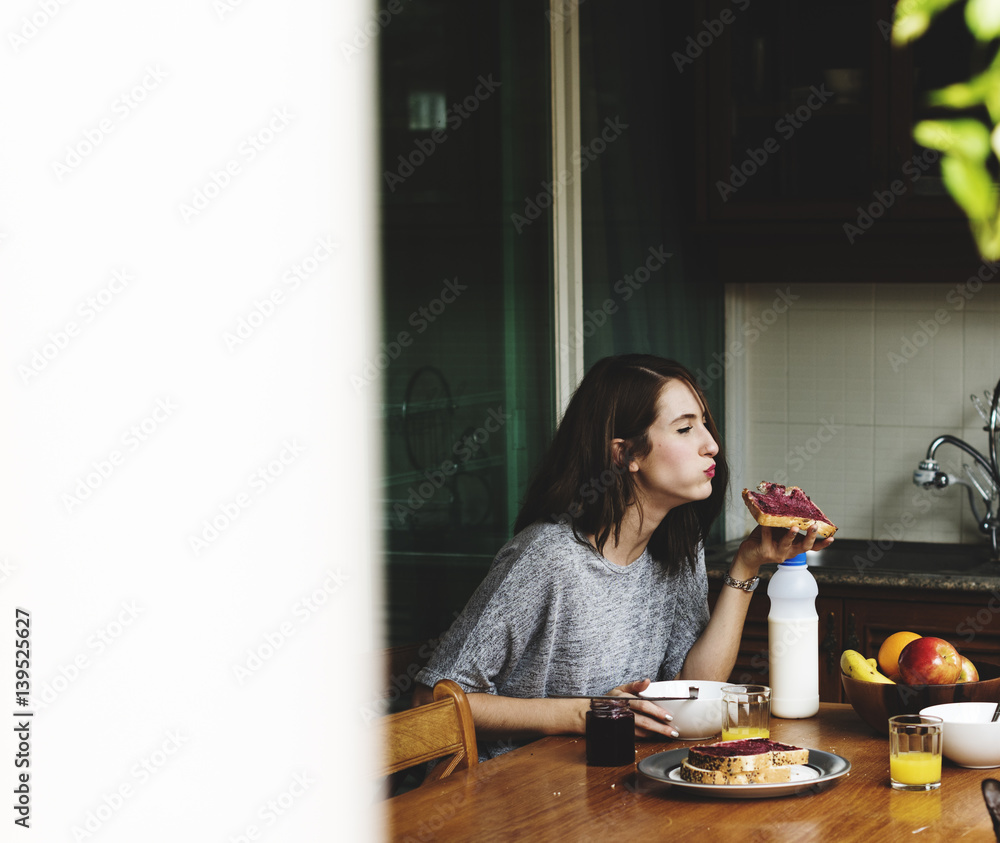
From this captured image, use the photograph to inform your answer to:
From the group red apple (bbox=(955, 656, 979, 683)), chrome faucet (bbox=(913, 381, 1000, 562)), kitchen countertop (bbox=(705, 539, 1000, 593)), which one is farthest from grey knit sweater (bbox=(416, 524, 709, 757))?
chrome faucet (bbox=(913, 381, 1000, 562))

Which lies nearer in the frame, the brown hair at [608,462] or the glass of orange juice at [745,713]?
the glass of orange juice at [745,713]

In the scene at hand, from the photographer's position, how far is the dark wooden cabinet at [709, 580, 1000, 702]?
275 cm

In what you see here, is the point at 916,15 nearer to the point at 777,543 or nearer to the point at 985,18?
the point at 985,18

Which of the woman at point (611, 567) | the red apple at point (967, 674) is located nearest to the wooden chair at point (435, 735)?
the woman at point (611, 567)

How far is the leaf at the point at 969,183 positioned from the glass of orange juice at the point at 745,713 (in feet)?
3.72

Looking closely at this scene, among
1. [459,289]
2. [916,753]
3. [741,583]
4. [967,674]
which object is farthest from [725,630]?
[459,289]

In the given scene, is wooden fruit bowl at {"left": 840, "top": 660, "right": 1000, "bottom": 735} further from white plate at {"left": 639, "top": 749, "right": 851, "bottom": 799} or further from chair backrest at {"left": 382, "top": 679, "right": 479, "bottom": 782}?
chair backrest at {"left": 382, "top": 679, "right": 479, "bottom": 782}

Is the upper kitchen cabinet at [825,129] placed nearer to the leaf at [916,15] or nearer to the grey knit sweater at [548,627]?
the grey knit sweater at [548,627]

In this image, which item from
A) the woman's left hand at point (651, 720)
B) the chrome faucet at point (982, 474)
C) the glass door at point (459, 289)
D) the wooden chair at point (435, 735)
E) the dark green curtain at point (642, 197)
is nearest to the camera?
the wooden chair at point (435, 735)

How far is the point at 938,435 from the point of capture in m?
3.38

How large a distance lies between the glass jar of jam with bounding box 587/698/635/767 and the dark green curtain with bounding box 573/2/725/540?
148cm

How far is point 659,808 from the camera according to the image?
1.31 meters

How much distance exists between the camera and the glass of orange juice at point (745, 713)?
1480 millimetres

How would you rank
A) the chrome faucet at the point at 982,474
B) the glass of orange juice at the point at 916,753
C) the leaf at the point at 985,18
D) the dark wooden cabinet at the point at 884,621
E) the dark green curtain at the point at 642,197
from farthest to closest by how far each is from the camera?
the chrome faucet at the point at 982,474
the dark green curtain at the point at 642,197
the dark wooden cabinet at the point at 884,621
the glass of orange juice at the point at 916,753
the leaf at the point at 985,18
